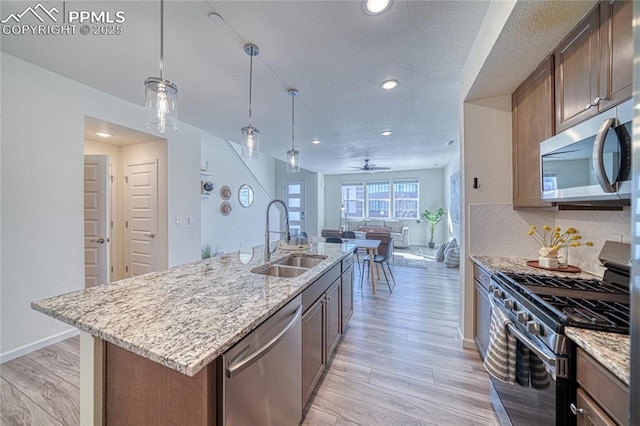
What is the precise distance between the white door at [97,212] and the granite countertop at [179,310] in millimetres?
2231

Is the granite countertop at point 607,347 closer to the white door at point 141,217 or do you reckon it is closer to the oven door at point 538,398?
the oven door at point 538,398

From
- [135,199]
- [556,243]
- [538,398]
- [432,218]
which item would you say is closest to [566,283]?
[556,243]

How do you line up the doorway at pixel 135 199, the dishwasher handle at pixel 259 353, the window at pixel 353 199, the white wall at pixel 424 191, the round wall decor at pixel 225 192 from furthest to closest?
the window at pixel 353 199 → the white wall at pixel 424 191 → the round wall decor at pixel 225 192 → the doorway at pixel 135 199 → the dishwasher handle at pixel 259 353

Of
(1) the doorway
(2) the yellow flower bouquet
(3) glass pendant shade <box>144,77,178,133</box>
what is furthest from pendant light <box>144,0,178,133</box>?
(2) the yellow flower bouquet

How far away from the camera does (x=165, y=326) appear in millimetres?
883

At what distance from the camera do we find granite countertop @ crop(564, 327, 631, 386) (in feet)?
2.28

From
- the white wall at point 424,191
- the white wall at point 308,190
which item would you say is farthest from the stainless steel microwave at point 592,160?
the white wall at point 308,190

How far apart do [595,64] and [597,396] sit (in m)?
1.49

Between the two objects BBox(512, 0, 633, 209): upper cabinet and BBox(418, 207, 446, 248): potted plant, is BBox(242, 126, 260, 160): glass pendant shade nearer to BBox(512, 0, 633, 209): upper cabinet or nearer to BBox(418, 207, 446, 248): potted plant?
BBox(512, 0, 633, 209): upper cabinet

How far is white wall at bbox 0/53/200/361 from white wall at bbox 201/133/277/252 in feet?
8.42

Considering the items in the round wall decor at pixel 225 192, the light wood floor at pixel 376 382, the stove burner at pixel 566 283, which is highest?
the round wall decor at pixel 225 192

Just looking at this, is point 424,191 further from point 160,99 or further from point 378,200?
point 160,99

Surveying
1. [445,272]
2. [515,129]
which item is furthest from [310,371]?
[445,272]

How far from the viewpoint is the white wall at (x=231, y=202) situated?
17.4ft
